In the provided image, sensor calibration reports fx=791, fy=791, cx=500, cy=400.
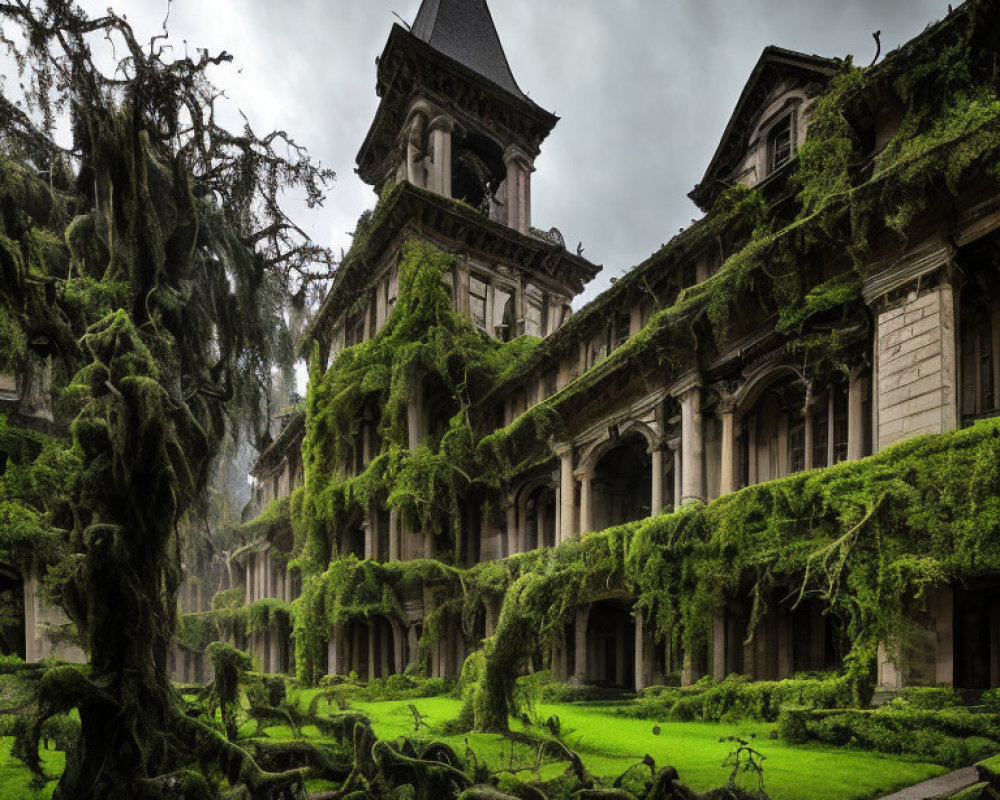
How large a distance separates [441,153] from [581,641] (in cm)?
2355

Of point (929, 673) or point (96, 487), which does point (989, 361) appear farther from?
point (96, 487)

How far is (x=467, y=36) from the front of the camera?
41281 mm

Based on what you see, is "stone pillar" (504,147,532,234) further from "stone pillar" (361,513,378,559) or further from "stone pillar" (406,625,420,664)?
"stone pillar" (406,625,420,664)

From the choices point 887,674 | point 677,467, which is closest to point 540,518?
point 677,467

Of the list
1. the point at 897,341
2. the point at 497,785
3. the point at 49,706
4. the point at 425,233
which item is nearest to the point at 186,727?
the point at 49,706

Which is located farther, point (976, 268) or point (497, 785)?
point (976, 268)

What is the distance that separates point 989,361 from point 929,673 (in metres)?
5.27

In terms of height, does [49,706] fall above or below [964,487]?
below

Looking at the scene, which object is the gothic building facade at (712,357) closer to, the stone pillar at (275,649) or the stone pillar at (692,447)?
the stone pillar at (692,447)

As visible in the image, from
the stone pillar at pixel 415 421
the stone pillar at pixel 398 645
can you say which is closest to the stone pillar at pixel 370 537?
the stone pillar at pixel 415 421

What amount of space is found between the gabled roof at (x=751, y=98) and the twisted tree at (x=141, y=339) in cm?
1280

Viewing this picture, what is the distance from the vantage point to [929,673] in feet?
36.5

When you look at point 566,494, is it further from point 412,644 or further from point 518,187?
point 518,187

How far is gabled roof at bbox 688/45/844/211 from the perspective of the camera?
61.9 feet
